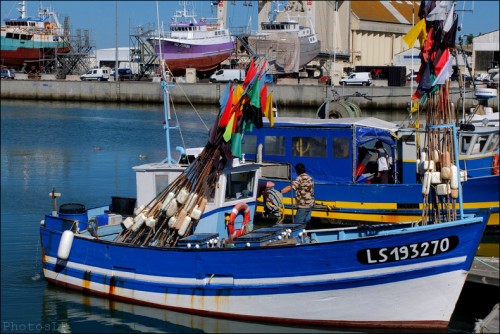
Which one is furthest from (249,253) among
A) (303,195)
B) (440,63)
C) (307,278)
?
(440,63)

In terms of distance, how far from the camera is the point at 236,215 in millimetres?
16953

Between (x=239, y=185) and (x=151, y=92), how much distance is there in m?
52.0

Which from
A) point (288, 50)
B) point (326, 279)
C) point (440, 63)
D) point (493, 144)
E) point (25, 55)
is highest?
point (288, 50)

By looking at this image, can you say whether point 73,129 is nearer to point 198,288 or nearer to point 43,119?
point 43,119

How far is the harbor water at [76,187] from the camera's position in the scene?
1612 centimetres

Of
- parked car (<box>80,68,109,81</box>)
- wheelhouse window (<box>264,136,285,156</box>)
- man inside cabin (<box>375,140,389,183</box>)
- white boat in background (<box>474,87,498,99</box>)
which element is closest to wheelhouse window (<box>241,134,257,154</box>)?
wheelhouse window (<box>264,136,285,156</box>)

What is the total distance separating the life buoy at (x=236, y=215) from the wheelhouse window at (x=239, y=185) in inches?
12.6

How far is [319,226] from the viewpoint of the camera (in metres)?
24.0

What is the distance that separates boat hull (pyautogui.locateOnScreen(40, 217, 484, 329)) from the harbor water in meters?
0.34

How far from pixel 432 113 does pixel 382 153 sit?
25.1 ft

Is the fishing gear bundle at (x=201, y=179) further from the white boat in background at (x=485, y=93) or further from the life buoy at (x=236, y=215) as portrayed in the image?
the white boat in background at (x=485, y=93)

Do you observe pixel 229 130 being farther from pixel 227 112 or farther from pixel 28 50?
pixel 28 50

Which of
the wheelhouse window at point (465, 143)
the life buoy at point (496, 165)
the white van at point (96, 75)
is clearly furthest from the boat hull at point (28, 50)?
the life buoy at point (496, 165)

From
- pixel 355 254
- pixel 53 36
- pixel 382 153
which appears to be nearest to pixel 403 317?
pixel 355 254
